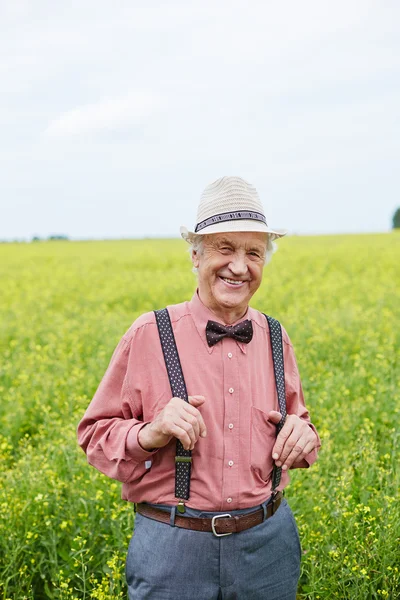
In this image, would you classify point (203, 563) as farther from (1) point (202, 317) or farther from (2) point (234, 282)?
(2) point (234, 282)

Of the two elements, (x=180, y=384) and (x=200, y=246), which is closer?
(x=180, y=384)

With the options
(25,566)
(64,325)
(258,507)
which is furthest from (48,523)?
(64,325)

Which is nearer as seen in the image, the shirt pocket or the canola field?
the shirt pocket

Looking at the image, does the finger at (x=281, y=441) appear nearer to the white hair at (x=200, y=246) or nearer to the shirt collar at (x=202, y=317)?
the shirt collar at (x=202, y=317)

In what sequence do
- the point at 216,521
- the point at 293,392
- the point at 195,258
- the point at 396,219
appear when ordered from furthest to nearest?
the point at 396,219 < the point at 293,392 < the point at 195,258 < the point at 216,521

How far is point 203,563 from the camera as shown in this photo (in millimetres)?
2297

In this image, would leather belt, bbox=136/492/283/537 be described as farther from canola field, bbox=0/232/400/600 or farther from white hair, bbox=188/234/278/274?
canola field, bbox=0/232/400/600

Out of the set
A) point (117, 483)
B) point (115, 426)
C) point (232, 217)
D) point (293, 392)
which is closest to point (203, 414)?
point (115, 426)

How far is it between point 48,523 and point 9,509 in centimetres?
34

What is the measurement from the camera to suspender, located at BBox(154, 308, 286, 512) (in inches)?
90.4

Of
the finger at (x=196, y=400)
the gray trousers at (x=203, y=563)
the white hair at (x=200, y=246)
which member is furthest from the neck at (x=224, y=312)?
the gray trousers at (x=203, y=563)

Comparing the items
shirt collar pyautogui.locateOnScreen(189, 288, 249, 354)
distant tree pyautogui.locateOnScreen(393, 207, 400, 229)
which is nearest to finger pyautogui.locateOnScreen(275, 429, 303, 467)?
shirt collar pyautogui.locateOnScreen(189, 288, 249, 354)

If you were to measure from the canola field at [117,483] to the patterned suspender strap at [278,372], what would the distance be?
1155 mm

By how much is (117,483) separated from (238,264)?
238 cm
